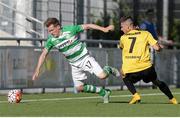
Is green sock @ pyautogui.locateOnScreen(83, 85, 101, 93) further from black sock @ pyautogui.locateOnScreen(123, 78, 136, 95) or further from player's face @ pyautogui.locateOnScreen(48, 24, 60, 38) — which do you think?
player's face @ pyautogui.locateOnScreen(48, 24, 60, 38)

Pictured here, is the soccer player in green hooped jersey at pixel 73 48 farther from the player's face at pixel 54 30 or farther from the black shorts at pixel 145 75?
the black shorts at pixel 145 75

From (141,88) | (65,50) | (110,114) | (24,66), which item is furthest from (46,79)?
(110,114)

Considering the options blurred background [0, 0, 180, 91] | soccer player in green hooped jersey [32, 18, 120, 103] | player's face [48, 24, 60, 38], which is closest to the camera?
player's face [48, 24, 60, 38]

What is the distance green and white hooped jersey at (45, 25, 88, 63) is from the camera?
48.8 ft

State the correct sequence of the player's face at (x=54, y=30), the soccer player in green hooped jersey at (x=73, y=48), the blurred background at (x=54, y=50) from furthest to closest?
the blurred background at (x=54, y=50), the soccer player in green hooped jersey at (x=73, y=48), the player's face at (x=54, y=30)

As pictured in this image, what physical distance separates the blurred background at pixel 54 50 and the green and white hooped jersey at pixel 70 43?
17.8ft

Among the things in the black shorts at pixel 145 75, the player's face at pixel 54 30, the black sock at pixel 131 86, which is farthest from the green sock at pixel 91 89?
the player's face at pixel 54 30

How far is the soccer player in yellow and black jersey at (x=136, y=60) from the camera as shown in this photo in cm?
1491

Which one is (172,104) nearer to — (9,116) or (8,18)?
(9,116)

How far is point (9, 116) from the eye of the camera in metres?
11.7

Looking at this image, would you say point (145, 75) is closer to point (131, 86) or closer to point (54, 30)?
point (131, 86)

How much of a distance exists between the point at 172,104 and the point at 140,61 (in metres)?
Result: 1.01

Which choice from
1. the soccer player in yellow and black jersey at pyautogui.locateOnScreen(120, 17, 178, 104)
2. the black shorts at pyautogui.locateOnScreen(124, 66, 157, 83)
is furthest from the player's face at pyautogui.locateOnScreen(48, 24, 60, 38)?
the black shorts at pyautogui.locateOnScreen(124, 66, 157, 83)

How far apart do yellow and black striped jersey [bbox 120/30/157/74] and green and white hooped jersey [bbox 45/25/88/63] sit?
834 mm
